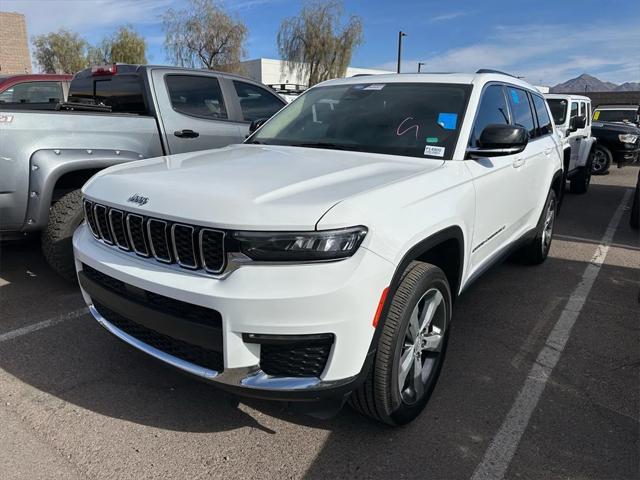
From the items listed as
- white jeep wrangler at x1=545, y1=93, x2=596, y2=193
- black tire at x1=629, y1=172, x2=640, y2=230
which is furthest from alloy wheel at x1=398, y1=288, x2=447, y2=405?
white jeep wrangler at x1=545, y1=93, x2=596, y2=193

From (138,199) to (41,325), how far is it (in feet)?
6.37

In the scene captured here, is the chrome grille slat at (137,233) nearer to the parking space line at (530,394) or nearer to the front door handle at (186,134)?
the parking space line at (530,394)

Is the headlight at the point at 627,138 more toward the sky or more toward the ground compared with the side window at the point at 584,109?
more toward the ground

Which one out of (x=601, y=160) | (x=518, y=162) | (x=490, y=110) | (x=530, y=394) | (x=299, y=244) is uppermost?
(x=490, y=110)

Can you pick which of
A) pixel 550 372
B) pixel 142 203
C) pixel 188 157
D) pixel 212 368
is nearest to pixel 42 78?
pixel 188 157

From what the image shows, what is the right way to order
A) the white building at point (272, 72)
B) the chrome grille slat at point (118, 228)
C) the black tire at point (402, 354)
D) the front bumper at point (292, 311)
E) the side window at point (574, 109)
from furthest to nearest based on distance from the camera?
the white building at point (272, 72), the side window at point (574, 109), the chrome grille slat at point (118, 228), the black tire at point (402, 354), the front bumper at point (292, 311)

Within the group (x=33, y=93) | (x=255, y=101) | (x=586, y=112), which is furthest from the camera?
(x=586, y=112)

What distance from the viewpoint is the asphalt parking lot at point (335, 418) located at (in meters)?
2.36

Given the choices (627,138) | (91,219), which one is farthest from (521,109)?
(627,138)

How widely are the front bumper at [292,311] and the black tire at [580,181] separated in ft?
31.5

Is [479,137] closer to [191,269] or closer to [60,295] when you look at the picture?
[191,269]

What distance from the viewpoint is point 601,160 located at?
13.3 meters

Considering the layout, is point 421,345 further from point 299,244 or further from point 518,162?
point 518,162

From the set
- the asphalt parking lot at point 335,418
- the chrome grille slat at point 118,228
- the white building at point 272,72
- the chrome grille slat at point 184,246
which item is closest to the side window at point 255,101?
the asphalt parking lot at point 335,418
